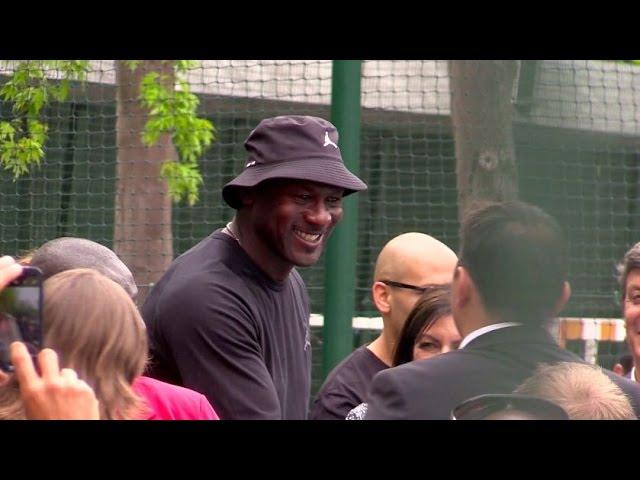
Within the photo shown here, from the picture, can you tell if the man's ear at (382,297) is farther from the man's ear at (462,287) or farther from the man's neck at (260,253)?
the man's ear at (462,287)

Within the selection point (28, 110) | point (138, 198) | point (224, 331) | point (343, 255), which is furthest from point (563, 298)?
point (138, 198)

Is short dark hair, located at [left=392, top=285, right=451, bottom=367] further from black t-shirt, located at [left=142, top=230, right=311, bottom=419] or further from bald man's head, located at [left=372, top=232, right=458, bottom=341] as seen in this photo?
black t-shirt, located at [left=142, top=230, right=311, bottom=419]

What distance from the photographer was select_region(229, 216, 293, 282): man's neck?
3.11m

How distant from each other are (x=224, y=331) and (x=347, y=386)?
1.80 feet

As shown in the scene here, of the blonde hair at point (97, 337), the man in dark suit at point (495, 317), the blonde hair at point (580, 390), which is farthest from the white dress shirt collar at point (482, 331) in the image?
the blonde hair at point (97, 337)

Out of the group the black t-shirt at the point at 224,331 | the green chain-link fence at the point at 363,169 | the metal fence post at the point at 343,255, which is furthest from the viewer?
the green chain-link fence at the point at 363,169

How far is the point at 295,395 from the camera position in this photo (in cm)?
318

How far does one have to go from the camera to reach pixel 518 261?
1.58 meters

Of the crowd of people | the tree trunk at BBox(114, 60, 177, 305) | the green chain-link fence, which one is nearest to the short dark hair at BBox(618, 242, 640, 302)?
the crowd of people

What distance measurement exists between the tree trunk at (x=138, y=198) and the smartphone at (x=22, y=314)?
144 inches

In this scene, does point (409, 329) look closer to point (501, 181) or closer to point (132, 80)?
point (501, 181)

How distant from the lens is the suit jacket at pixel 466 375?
1601 millimetres

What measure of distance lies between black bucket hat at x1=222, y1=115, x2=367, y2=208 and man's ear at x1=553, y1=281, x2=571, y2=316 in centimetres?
159

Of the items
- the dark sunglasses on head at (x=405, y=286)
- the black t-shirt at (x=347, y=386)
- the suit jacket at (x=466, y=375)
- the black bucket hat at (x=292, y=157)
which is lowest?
the black t-shirt at (x=347, y=386)
